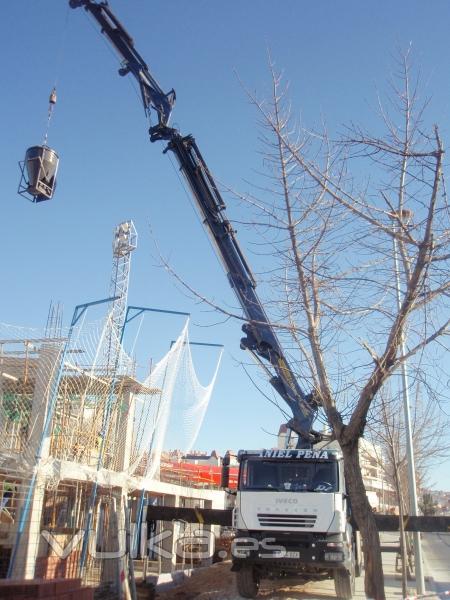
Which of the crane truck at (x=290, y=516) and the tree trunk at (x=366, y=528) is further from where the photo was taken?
the crane truck at (x=290, y=516)

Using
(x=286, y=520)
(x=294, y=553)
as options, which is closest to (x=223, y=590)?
(x=294, y=553)

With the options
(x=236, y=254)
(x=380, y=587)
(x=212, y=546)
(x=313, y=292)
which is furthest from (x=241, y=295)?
(x=212, y=546)

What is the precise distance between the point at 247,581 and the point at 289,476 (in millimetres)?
2192

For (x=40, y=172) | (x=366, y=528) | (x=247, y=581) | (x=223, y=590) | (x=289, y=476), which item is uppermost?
(x=40, y=172)

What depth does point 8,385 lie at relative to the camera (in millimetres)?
13078

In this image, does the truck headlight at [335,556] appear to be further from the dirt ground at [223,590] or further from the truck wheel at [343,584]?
the dirt ground at [223,590]

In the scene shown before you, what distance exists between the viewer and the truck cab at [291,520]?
11.2 m

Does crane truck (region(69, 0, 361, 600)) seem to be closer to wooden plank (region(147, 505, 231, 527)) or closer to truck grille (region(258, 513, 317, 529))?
truck grille (region(258, 513, 317, 529))

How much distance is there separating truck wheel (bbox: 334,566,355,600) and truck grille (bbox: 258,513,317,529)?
1079 millimetres

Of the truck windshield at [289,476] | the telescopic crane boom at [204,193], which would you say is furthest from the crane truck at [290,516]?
the telescopic crane boom at [204,193]

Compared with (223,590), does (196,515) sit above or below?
above

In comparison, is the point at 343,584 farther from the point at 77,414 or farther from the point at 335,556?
the point at 77,414

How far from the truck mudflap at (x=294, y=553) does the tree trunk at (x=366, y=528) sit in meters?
3.98

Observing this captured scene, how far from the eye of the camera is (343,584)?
37.5ft
